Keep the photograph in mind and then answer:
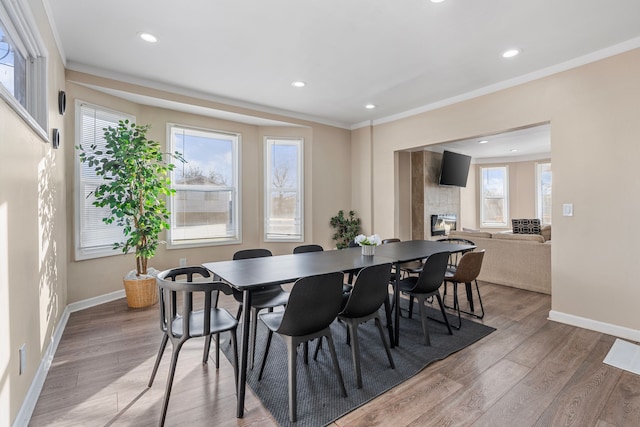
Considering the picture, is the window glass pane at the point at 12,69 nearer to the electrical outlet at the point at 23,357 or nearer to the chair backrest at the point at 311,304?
the electrical outlet at the point at 23,357

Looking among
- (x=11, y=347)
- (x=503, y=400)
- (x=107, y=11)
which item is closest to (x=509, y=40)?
(x=503, y=400)

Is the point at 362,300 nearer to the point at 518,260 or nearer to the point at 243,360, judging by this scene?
Answer: the point at 243,360

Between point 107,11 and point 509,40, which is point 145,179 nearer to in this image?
point 107,11

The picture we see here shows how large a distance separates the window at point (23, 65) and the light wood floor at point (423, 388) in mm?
1803

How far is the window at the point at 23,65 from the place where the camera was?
1.78m

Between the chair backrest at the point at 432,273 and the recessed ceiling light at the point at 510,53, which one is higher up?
the recessed ceiling light at the point at 510,53

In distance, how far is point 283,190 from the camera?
18.1ft

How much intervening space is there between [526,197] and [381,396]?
332 inches

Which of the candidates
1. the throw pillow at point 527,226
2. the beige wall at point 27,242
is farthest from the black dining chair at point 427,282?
the throw pillow at point 527,226

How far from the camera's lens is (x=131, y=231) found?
3.76m

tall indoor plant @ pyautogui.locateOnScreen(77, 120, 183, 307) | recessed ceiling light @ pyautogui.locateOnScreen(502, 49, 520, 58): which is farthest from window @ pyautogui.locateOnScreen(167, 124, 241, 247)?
recessed ceiling light @ pyautogui.locateOnScreen(502, 49, 520, 58)

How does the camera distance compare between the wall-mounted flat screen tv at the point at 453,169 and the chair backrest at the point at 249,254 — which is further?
the wall-mounted flat screen tv at the point at 453,169

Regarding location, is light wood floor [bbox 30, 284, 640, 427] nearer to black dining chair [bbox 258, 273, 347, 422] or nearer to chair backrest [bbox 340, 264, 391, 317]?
black dining chair [bbox 258, 273, 347, 422]

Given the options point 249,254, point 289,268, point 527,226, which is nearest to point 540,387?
point 289,268
